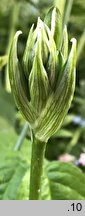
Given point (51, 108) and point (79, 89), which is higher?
point (51, 108)

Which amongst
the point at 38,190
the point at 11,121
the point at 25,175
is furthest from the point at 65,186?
the point at 11,121

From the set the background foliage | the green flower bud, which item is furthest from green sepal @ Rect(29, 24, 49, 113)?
the background foliage

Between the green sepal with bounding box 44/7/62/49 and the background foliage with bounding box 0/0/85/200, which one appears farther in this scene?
the background foliage with bounding box 0/0/85/200

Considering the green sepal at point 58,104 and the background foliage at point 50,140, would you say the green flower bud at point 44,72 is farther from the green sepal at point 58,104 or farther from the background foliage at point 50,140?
the background foliage at point 50,140

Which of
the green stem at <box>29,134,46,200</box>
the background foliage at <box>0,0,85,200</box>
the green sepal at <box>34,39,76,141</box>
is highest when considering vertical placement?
the green sepal at <box>34,39,76,141</box>

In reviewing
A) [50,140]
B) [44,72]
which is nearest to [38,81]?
[44,72]

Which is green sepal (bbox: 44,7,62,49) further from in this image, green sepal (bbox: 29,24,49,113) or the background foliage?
the background foliage

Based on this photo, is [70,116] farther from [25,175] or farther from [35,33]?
[35,33]
